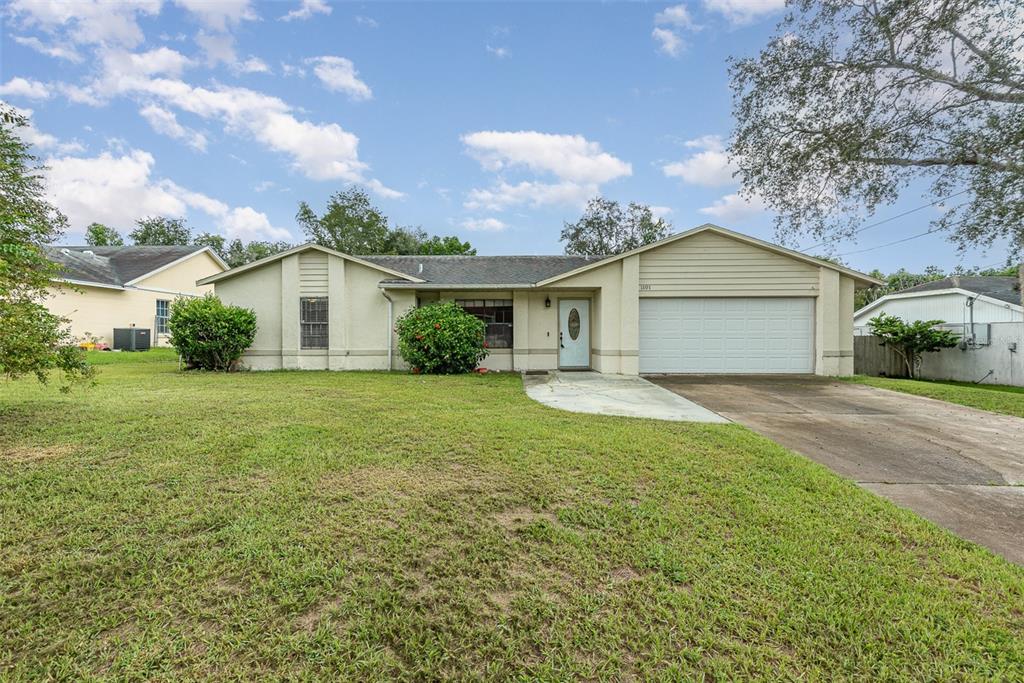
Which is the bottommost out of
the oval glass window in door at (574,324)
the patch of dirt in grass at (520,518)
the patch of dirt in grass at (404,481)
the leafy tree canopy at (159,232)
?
the patch of dirt in grass at (520,518)

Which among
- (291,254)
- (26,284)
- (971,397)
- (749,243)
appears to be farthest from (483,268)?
(971,397)

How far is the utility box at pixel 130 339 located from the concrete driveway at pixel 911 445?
22200 millimetres

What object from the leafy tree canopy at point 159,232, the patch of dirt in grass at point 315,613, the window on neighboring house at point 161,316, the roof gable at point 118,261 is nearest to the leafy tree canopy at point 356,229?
the roof gable at point 118,261

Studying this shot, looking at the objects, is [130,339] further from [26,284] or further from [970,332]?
[970,332]

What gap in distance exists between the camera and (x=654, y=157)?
50.6 feet

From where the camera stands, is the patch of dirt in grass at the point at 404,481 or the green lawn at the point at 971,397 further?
the green lawn at the point at 971,397

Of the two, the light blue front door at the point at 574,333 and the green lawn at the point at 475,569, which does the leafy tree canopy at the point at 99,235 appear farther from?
the green lawn at the point at 475,569

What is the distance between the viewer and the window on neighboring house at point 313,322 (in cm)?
1222

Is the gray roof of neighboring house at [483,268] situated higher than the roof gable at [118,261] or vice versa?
the roof gable at [118,261]

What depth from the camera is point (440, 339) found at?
11008 millimetres

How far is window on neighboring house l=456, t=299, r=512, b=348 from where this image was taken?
501 inches

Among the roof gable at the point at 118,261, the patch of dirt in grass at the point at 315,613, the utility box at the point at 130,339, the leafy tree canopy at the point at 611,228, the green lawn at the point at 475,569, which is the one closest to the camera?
the green lawn at the point at 475,569

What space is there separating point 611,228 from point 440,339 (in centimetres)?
2314

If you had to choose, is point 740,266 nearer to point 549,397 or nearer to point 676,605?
point 549,397
